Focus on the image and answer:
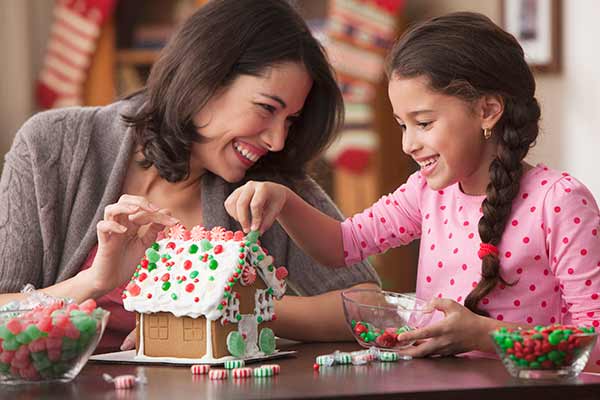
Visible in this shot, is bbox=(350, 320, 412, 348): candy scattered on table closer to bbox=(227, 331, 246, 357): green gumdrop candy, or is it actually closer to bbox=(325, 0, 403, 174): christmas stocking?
bbox=(227, 331, 246, 357): green gumdrop candy

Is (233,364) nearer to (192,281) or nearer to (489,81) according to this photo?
(192,281)

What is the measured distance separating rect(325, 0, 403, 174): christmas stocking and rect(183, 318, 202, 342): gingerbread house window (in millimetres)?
2684

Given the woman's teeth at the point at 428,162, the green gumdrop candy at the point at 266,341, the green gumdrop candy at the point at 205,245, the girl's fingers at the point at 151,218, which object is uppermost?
the woman's teeth at the point at 428,162

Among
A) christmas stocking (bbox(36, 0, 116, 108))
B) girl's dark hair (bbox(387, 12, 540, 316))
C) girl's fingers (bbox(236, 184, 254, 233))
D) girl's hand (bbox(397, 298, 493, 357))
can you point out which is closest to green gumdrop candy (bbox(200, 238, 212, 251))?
girl's fingers (bbox(236, 184, 254, 233))

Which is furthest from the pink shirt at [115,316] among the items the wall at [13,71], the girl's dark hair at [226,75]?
the wall at [13,71]

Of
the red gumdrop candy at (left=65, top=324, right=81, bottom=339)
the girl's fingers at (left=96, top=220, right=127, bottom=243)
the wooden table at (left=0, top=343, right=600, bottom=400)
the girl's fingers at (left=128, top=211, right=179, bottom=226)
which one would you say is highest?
the girl's fingers at (left=128, top=211, right=179, bottom=226)

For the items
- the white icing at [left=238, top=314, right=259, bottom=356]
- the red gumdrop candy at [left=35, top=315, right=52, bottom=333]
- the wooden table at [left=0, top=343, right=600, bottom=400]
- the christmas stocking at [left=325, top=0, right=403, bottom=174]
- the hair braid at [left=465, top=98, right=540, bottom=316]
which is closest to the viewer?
the wooden table at [left=0, top=343, right=600, bottom=400]

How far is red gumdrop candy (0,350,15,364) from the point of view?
123 cm

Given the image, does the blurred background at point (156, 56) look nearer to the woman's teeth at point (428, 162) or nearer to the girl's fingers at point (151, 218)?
the woman's teeth at point (428, 162)

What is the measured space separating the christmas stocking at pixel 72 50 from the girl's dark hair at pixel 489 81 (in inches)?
108

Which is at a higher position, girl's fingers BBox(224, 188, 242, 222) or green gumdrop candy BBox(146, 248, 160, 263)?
girl's fingers BBox(224, 188, 242, 222)

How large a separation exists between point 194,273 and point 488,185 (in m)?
0.50

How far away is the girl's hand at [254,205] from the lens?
156 centimetres

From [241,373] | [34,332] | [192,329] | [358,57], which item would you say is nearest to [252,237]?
[192,329]
